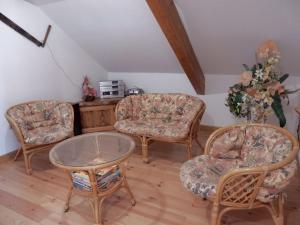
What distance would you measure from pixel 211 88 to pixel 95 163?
251cm

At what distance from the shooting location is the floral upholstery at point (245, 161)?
1764mm

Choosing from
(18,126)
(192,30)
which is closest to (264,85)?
(192,30)

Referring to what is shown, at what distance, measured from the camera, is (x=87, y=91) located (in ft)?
14.3

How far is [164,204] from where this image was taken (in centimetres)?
239

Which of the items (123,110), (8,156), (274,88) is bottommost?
(8,156)

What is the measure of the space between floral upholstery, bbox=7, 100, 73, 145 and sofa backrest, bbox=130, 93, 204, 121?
927mm

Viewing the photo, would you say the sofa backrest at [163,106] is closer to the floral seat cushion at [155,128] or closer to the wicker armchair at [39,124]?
the floral seat cushion at [155,128]

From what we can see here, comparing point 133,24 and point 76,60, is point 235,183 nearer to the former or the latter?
point 133,24

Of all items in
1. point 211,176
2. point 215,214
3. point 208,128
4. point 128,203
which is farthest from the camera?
point 208,128

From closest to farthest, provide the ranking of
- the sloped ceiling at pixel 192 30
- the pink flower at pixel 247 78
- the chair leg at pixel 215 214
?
the chair leg at pixel 215 214 < the sloped ceiling at pixel 192 30 < the pink flower at pixel 247 78

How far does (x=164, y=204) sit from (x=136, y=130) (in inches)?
41.6

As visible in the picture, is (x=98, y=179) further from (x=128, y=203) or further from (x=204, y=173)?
(x=204, y=173)

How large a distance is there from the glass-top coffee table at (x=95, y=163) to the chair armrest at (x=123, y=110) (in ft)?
2.73

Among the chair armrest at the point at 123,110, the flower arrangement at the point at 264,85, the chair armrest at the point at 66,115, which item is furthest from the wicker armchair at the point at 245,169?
the chair armrest at the point at 66,115
